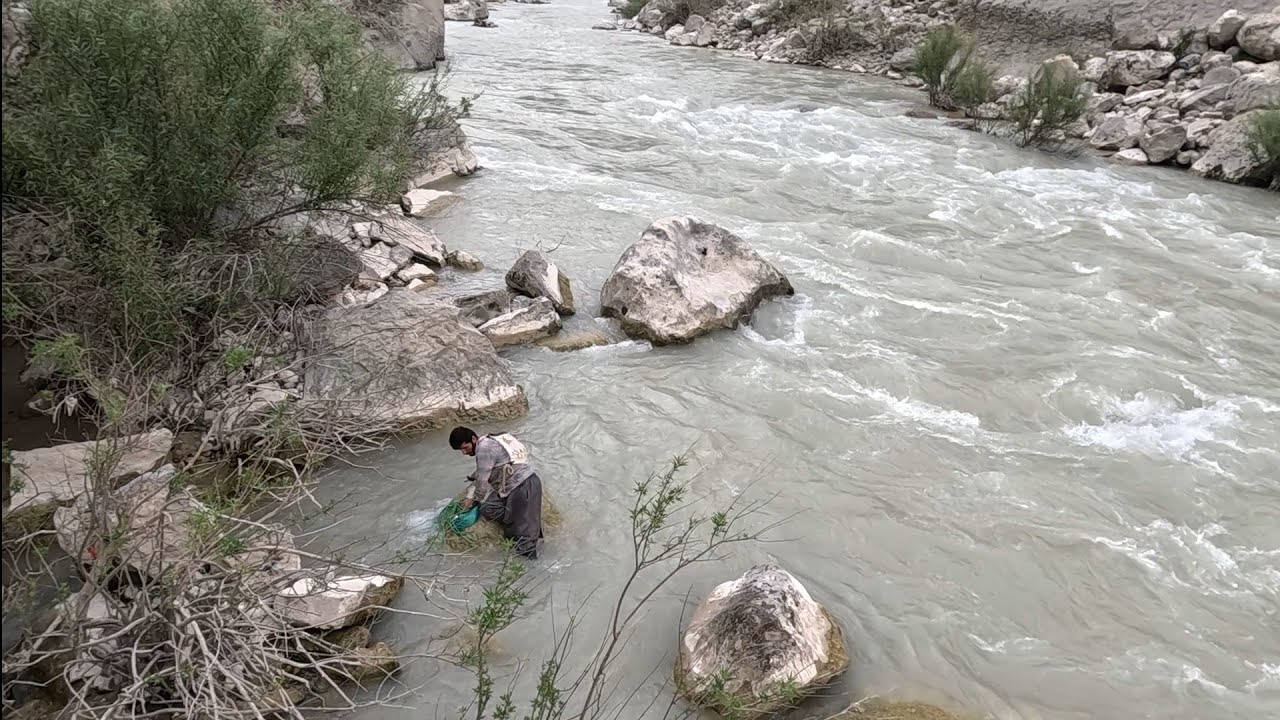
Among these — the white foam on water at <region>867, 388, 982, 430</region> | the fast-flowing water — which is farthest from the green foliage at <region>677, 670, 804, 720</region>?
the white foam on water at <region>867, 388, 982, 430</region>

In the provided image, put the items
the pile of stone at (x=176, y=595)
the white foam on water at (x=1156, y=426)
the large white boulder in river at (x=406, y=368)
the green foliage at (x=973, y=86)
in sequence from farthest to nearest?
the green foliage at (x=973, y=86), the white foam on water at (x=1156, y=426), the large white boulder in river at (x=406, y=368), the pile of stone at (x=176, y=595)

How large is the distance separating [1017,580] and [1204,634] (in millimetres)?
997

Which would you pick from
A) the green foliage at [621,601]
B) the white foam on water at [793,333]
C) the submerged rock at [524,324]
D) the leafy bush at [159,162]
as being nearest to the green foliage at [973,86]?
the white foam on water at [793,333]

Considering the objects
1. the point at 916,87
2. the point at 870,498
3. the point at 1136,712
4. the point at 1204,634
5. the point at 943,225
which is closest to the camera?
the point at 1136,712

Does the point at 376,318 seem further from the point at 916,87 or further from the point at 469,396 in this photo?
the point at 916,87

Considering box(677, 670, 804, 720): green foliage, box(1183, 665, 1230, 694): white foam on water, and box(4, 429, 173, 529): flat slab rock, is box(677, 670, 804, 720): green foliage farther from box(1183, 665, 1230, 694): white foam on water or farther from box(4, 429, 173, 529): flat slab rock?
box(4, 429, 173, 529): flat slab rock

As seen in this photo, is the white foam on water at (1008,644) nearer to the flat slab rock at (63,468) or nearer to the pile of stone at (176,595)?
the pile of stone at (176,595)

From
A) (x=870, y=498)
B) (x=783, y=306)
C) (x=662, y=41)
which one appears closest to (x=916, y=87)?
(x=662, y=41)

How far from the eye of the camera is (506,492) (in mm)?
4992

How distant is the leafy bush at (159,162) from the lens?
4.97 m

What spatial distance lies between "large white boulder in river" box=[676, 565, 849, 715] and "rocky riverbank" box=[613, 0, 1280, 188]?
12.7 m

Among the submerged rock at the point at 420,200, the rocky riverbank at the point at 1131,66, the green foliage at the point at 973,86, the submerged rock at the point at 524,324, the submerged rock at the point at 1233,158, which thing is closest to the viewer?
the submerged rock at the point at 524,324

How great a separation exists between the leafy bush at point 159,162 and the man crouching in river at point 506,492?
7.03ft

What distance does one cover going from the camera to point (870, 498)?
5.74 m
